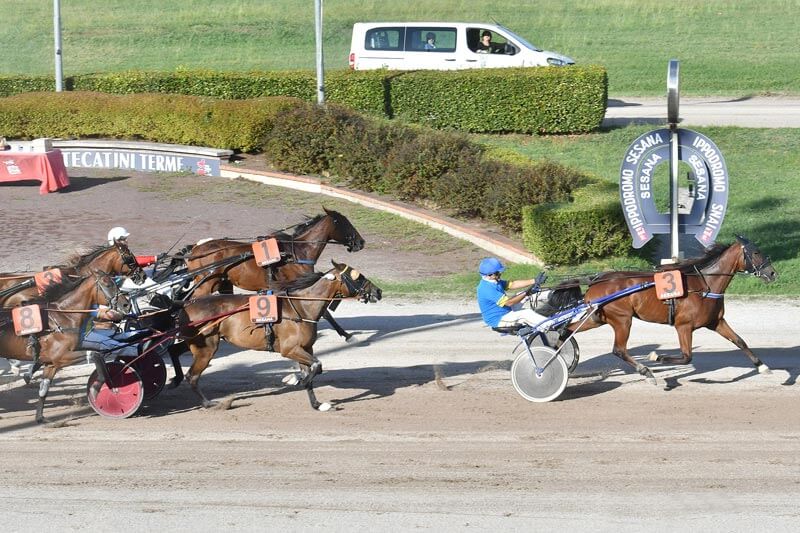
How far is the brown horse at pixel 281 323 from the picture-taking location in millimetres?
9812

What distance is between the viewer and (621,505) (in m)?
7.41

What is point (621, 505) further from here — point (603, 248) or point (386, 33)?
point (386, 33)

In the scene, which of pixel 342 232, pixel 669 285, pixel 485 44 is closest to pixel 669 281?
pixel 669 285

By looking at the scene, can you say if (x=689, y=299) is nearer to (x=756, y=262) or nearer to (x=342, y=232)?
(x=756, y=262)

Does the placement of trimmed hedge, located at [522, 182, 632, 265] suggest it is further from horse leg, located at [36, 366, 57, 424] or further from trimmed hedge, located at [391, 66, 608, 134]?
horse leg, located at [36, 366, 57, 424]

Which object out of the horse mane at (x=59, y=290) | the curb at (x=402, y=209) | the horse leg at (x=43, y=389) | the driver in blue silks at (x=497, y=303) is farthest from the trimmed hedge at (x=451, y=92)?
the horse leg at (x=43, y=389)

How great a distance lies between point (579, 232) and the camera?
14.9 meters

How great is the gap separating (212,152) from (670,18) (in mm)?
22740

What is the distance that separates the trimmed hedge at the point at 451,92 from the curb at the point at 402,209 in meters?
2.77

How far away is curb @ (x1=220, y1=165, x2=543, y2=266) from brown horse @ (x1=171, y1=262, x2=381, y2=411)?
19.3 feet

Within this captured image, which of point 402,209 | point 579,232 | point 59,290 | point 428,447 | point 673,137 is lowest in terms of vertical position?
point 428,447

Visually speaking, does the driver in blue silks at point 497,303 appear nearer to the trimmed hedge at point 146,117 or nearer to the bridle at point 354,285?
the bridle at point 354,285

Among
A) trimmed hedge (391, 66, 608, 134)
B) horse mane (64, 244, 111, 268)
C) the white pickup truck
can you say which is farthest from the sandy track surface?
the white pickup truck

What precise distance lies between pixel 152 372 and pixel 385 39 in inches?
651
